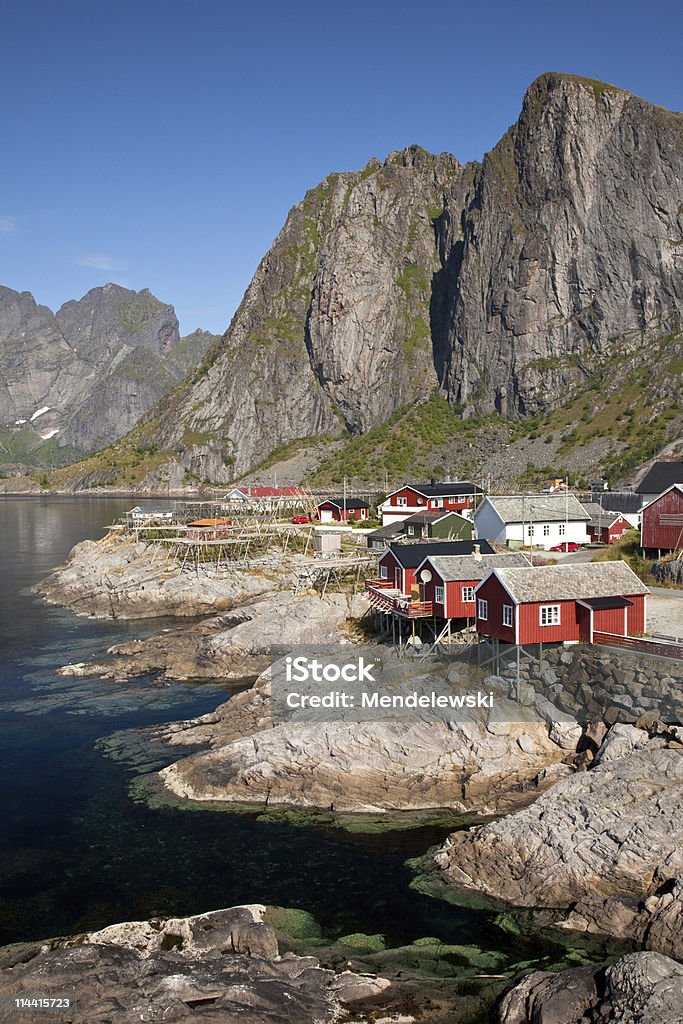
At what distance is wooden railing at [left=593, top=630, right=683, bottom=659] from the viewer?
29.6 metres

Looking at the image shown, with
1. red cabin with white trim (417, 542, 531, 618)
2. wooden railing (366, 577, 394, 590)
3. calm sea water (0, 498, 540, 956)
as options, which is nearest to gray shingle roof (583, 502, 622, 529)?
wooden railing (366, 577, 394, 590)

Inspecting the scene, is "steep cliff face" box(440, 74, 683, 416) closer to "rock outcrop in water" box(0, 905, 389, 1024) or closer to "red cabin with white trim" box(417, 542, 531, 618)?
"red cabin with white trim" box(417, 542, 531, 618)

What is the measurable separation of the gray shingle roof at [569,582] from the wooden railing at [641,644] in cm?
202

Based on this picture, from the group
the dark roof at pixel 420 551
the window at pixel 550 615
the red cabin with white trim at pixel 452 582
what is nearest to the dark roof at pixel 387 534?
the dark roof at pixel 420 551

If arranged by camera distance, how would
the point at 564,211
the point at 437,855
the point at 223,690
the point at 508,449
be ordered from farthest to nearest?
the point at 564,211
the point at 508,449
the point at 223,690
the point at 437,855

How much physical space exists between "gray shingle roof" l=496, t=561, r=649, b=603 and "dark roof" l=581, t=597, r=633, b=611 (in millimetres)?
298

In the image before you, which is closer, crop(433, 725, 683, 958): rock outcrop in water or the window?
crop(433, 725, 683, 958): rock outcrop in water

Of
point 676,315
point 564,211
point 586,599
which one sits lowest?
point 586,599

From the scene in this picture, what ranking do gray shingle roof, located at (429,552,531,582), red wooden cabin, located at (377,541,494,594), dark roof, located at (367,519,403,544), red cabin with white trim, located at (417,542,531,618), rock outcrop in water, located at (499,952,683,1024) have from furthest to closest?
dark roof, located at (367,519,403,544)
red wooden cabin, located at (377,541,494,594)
gray shingle roof, located at (429,552,531,582)
red cabin with white trim, located at (417,542,531,618)
rock outcrop in water, located at (499,952,683,1024)

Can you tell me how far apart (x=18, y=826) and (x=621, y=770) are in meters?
20.3

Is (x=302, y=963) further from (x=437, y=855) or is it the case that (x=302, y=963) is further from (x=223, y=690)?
(x=223, y=690)

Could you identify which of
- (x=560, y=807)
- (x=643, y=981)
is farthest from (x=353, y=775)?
(x=643, y=981)

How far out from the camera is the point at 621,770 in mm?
26141

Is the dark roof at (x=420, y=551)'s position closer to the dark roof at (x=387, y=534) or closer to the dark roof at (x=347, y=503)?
the dark roof at (x=387, y=534)
